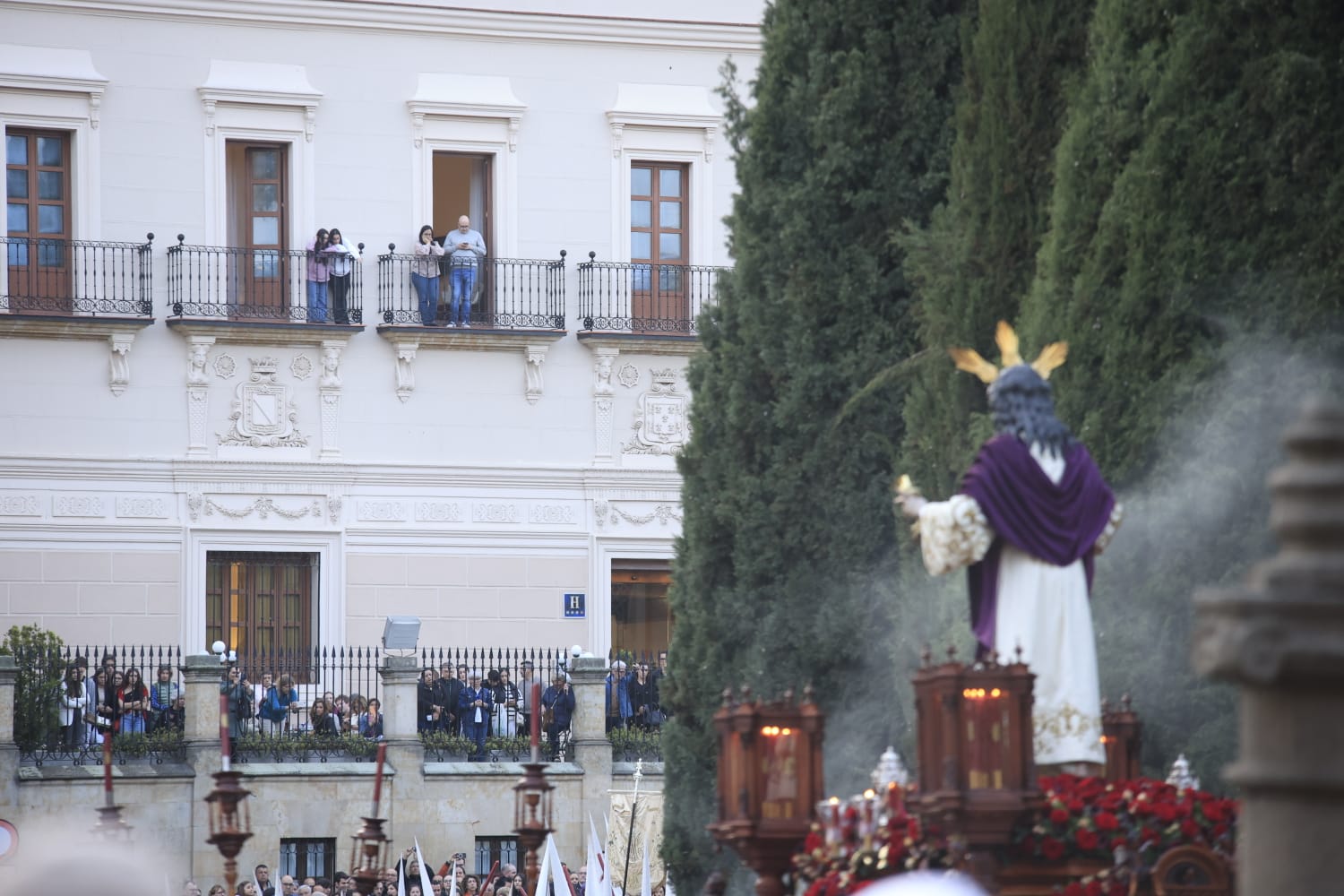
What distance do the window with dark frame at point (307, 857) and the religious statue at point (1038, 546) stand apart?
60.0 feet

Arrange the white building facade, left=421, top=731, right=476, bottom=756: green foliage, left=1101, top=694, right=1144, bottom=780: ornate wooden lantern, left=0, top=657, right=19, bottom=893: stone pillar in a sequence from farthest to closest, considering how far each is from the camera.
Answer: the white building facade, left=421, top=731, right=476, bottom=756: green foliage, left=0, top=657, right=19, bottom=893: stone pillar, left=1101, top=694, right=1144, bottom=780: ornate wooden lantern

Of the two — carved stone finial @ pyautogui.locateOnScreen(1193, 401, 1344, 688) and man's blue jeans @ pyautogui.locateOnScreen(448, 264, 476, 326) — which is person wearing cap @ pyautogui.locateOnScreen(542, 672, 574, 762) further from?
carved stone finial @ pyautogui.locateOnScreen(1193, 401, 1344, 688)

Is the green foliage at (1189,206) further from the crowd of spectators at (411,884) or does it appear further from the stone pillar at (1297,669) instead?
the crowd of spectators at (411,884)

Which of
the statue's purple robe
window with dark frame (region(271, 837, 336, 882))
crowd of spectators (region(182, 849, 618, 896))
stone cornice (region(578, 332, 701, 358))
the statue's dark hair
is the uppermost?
stone cornice (region(578, 332, 701, 358))

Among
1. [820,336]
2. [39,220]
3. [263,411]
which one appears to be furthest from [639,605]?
[820,336]

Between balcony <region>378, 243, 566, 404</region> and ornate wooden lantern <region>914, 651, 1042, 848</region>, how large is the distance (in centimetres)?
2311

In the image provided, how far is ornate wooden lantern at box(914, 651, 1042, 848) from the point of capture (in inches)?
352

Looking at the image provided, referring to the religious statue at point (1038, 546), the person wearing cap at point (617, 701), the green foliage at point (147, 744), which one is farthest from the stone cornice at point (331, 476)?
the religious statue at point (1038, 546)

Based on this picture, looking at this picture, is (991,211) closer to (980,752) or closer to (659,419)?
(980,752)

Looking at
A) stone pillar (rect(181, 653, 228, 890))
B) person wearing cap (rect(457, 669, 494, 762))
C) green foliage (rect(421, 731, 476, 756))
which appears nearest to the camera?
stone pillar (rect(181, 653, 228, 890))

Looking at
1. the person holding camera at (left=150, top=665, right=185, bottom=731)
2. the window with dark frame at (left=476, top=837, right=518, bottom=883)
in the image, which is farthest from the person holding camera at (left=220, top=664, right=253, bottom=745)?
the window with dark frame at (left=476, top=837, right=518, bottom=883)

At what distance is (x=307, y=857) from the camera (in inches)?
1070

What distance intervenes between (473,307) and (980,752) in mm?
23791

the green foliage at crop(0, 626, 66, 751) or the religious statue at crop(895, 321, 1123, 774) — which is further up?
the religious statue at crop(895, 321, 1123, 774)
